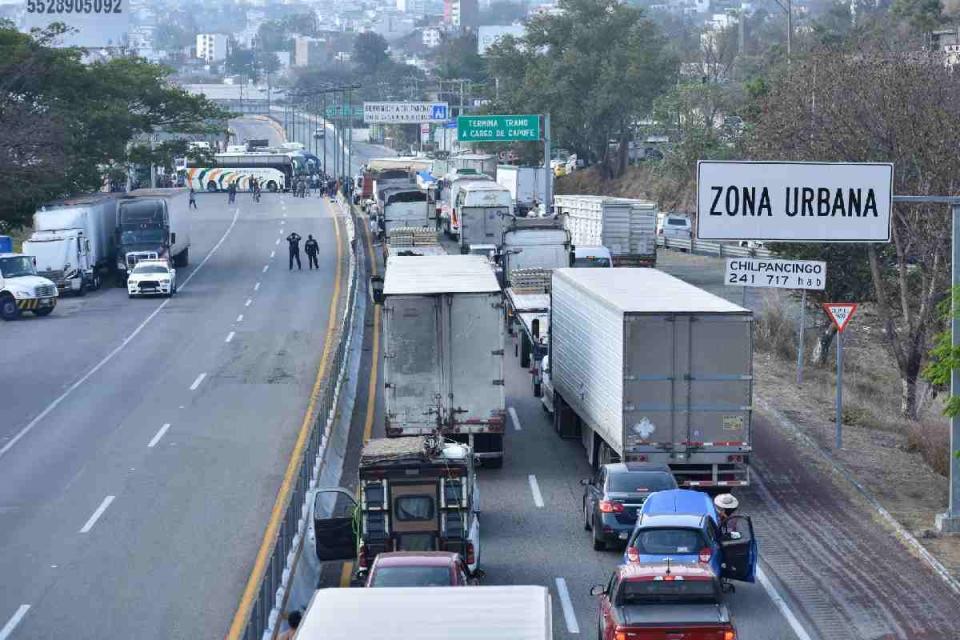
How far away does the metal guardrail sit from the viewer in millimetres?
62625

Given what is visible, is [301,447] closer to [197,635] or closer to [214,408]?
[214,408]

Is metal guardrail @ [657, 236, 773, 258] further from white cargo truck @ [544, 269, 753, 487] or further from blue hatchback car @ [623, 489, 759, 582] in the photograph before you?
blue hatchback car @ [623, 489, 759, 582]

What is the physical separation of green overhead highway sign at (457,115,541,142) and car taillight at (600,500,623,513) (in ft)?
160

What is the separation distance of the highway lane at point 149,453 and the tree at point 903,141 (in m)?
13.7

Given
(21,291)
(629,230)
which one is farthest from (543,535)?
(629,230)

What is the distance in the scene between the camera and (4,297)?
158ft

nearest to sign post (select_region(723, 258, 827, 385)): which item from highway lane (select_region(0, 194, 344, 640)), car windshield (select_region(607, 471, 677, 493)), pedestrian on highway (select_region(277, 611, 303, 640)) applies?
car windshield (select_region(607, 471, 677, 493))

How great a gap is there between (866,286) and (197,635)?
86.5 feet

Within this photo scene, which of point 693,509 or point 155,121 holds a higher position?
point 155,121

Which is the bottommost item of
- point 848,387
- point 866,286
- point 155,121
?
point 848,387

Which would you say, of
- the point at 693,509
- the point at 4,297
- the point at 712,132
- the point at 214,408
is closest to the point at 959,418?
the point at 693,509

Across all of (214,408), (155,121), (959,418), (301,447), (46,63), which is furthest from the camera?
(155,121)

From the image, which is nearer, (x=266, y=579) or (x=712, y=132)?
(x=266, y=579)

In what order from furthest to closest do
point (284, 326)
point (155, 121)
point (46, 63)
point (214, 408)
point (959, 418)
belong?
1. point (155, 121)
2. point (46, 63)
3. point (284, 326)
4. point (214, 408)
5. point (959, 418)
